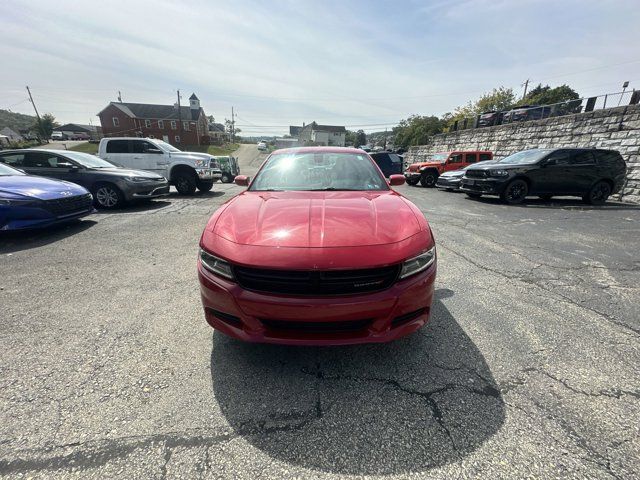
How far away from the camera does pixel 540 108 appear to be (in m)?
14.6

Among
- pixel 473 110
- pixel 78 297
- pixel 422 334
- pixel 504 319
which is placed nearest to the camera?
pixel 422 334

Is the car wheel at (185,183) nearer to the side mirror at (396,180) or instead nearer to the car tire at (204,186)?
the car tire at (204,186)

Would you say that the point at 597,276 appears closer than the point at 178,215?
Yes

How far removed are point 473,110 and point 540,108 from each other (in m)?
36.2

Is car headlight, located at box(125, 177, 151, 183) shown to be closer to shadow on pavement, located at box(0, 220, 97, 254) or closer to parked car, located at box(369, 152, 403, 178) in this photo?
shadow on pavement, located at box(0, 220, 97, 254)

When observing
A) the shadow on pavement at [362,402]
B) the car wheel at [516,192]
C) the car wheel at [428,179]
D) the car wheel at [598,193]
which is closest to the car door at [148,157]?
the shadow on pavement at [362,402]

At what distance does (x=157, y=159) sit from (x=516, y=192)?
12.3 metres

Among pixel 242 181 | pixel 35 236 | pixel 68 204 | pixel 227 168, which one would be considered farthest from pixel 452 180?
pixel 227 168

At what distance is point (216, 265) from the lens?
186 cm

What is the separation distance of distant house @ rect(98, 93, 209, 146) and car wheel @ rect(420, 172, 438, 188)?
52.3 metres

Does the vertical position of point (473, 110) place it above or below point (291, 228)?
above

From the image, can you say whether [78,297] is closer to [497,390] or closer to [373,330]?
[373,330]

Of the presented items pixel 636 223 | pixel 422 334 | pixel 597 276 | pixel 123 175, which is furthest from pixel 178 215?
pixel 636 223

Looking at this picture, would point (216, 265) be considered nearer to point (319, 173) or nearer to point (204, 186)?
point (319, 173)
